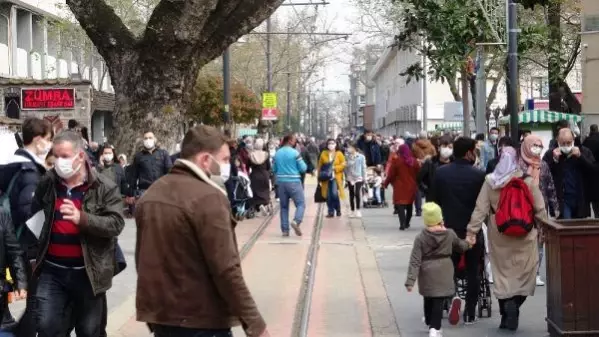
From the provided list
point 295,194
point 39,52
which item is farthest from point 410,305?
point 39,52

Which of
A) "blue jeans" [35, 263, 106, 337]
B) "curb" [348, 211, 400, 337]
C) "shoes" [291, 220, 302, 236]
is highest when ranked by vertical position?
"blue jeans" [35, 263, 106, 337]

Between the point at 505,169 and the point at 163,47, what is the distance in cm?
863

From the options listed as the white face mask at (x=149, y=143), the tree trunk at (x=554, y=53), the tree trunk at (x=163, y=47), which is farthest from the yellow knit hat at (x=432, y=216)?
the tree trunk at (x=554, y=53)

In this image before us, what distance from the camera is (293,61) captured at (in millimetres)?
52875

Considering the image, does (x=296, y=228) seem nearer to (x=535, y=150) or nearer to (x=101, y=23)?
(x=101, y=23)

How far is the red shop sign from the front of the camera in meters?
22.0

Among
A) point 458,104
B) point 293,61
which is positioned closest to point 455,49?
point 458,104

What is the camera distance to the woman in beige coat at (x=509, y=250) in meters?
9.83

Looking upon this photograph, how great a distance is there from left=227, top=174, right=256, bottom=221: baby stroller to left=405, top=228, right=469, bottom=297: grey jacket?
11.4m

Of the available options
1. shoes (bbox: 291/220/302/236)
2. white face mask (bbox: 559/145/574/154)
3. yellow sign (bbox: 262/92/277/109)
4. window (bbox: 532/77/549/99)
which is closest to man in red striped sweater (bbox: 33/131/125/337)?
white face mask (bbox: 559/145/574/154)

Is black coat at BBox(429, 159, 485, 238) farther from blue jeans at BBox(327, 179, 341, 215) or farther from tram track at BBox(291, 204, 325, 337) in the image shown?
blue jeans at BBox(327, 179, 341, 215)

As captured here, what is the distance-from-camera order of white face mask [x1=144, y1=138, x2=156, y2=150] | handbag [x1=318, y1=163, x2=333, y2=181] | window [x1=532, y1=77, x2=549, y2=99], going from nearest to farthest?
white face mask [x1=144, y1=138, x2=156, y2=150] < handbag [x1=318, y1=163, x2=333, y2=181] < window [x1=532, y1=77, x2=549, y2=99]

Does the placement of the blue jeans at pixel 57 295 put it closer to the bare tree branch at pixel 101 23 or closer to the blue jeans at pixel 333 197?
the bare tree branch at pixel 101 23

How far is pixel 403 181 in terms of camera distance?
67.6 feet
